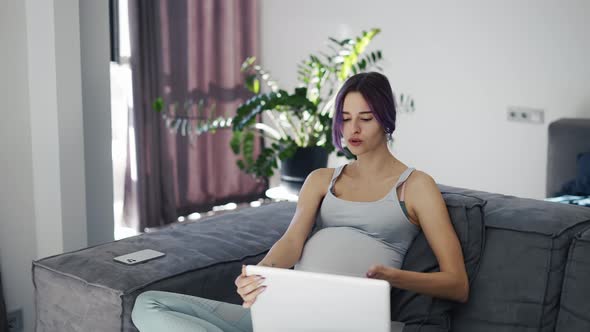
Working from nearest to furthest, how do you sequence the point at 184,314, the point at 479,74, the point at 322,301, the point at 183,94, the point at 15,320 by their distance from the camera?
the point at 322,301
the point at 184,314
the point at 15,320
the point at 479,74
the point at 183,94

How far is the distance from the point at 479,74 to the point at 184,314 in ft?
8.96

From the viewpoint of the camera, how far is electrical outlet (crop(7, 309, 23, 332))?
237 cm

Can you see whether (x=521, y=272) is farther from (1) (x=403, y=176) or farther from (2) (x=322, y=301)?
(2) (x=322, y=301)

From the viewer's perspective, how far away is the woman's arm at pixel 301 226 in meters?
1.63

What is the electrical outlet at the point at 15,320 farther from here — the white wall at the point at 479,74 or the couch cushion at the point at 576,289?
the white wall at the point at 479,74

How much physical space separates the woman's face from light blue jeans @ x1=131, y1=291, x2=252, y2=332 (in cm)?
52

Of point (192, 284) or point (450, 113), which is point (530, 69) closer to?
point (450, 113)

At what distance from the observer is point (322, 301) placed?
3.87 feet

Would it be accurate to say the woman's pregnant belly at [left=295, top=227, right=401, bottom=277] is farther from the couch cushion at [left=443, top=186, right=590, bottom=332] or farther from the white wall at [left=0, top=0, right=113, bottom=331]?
the white wall at [left=0, top=0, right=113, bottom=331]

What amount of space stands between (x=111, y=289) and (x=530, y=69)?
8.88 ft

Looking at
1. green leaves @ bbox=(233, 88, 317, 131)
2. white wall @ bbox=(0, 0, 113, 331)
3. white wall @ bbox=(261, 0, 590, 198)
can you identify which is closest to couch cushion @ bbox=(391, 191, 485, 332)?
white wall @ bbox=(0, 0, 113, 331)

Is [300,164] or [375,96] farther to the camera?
[300,164]

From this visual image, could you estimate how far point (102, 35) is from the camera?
2568 mm

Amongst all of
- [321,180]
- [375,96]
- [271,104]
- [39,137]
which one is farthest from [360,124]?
[271,104]
